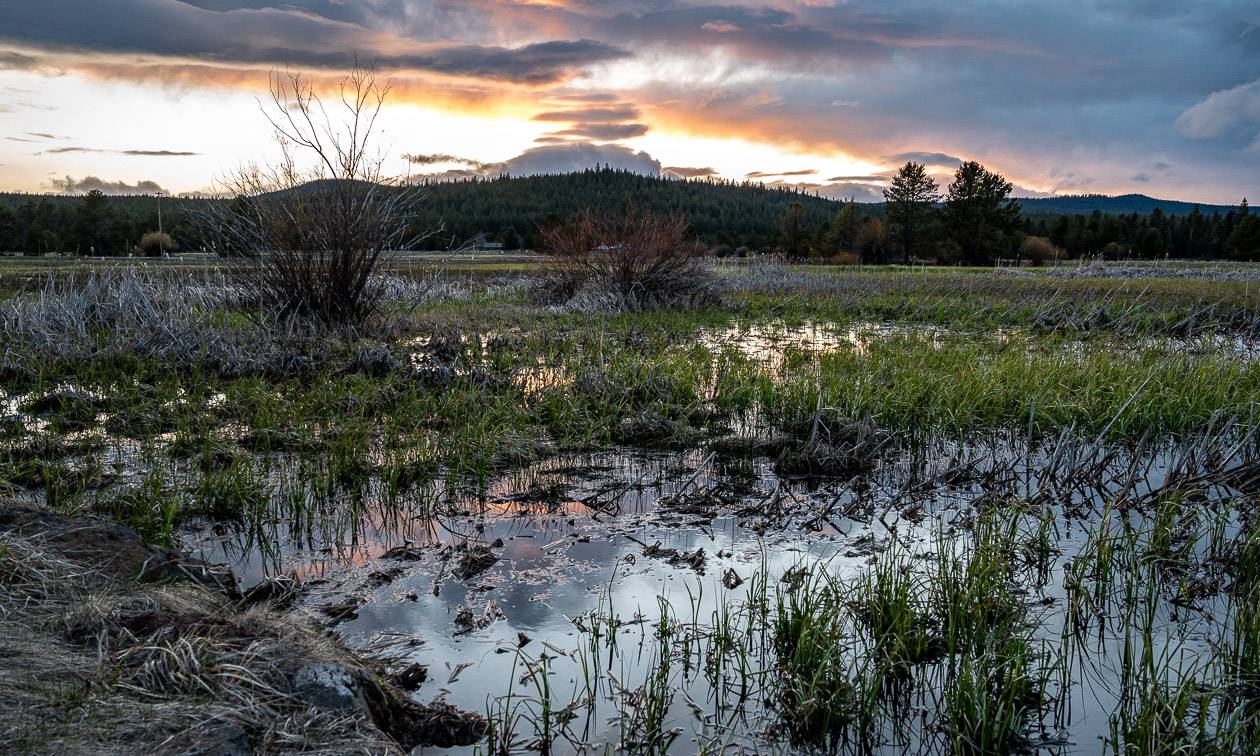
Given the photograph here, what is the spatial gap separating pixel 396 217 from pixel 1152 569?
442 inches

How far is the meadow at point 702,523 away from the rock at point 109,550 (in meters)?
0.28

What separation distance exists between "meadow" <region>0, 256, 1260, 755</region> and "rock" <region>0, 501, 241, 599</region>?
276mm

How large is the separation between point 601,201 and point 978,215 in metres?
85.1

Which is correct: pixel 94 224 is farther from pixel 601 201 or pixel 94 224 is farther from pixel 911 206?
pixel 601 201

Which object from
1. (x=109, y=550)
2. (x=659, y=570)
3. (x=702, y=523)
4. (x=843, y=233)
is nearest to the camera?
(x=109, y=550)

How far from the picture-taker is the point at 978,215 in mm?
72438

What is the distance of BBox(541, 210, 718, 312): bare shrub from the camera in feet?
57.4

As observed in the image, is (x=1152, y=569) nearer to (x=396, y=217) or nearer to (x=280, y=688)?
(x=280, y=688)

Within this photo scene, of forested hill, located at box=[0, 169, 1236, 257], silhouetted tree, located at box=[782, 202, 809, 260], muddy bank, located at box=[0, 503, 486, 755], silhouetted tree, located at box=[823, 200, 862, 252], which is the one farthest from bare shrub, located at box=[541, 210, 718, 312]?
silhouetted tree, located at box=[782, 202, 809, 260]

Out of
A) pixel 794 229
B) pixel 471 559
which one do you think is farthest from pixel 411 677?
pixel 794 229

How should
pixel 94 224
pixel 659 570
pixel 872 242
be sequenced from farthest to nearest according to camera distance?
1. pixel 872 242
2. pixel 94 224
3. pixel 659 570

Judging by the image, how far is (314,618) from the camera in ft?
11.6

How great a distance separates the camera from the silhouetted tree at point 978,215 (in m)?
72.1

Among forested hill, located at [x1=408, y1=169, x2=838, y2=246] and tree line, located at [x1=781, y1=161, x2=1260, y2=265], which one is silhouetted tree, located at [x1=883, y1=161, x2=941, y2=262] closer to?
tree line, located at [x1=781, y1=161, x2=1260, y2=265]
